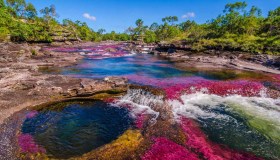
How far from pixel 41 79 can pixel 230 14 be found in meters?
92.3

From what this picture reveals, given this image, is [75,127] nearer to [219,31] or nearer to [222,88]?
[222,88]

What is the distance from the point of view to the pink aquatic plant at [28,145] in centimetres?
1395

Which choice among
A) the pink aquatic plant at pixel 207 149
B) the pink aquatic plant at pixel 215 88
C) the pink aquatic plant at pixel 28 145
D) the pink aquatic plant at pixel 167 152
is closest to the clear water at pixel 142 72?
the pink aquatic plant at pixel 215 88

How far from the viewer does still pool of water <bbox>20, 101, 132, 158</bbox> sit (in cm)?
1528

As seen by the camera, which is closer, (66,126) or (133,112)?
(66,126)

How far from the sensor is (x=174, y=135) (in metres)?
16.6

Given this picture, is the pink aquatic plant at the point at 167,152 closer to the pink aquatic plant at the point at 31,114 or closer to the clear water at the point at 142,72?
the pink aquatic plant at the point at 31,114

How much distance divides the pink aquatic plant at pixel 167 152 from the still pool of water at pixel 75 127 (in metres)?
3.97

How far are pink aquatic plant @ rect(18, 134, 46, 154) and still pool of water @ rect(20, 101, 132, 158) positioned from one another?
0.85 feet

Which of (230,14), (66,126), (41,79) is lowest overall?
(66,126)

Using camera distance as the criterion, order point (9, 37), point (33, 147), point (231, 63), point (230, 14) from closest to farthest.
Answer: point (33, 147), point (231, 63), point (9, 37), point (230, 14)

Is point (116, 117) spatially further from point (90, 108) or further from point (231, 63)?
point (231, 63)

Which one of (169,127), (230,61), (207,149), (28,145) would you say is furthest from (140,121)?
(230,61)

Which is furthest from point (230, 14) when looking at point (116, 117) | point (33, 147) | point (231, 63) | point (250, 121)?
point (33, 147)
